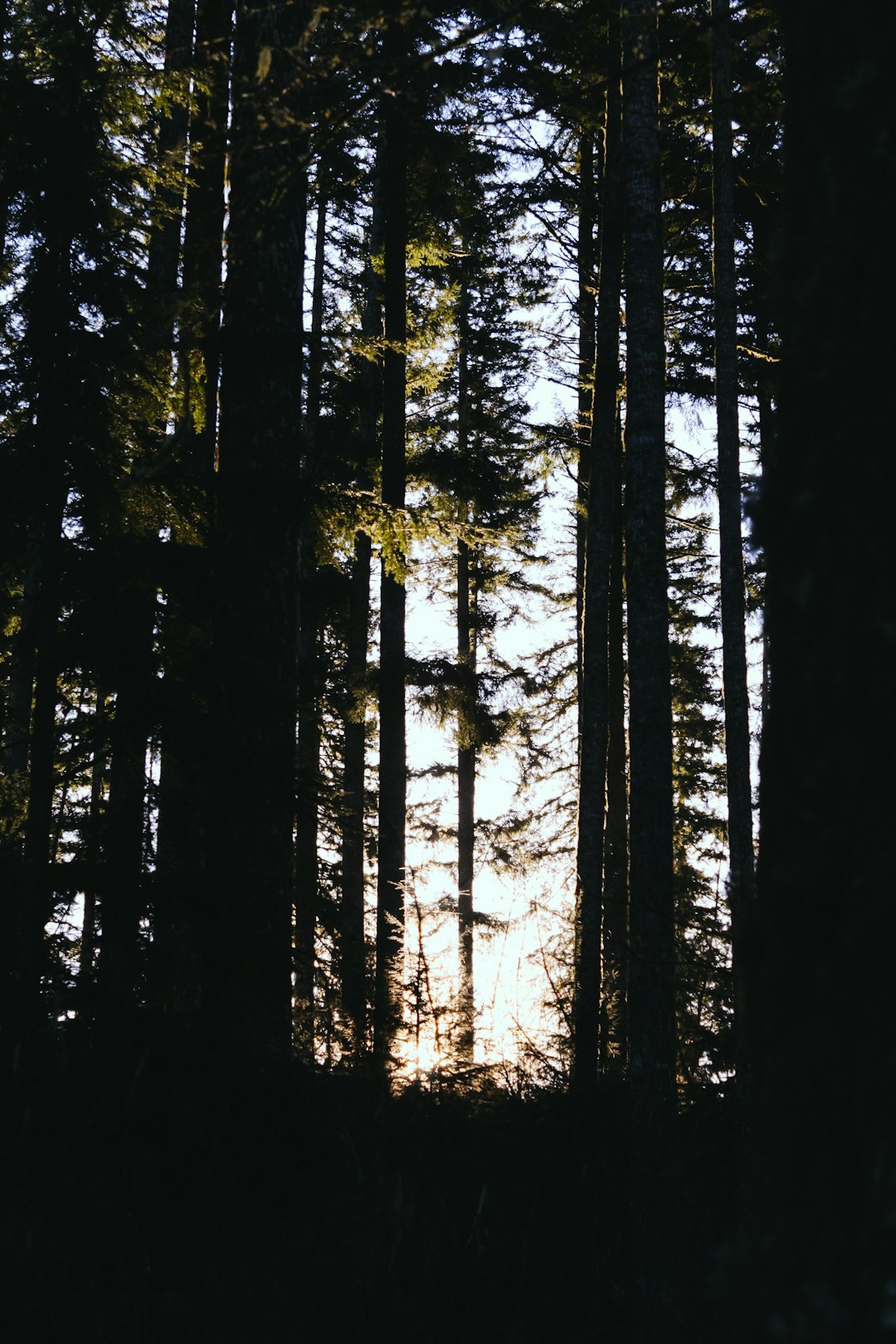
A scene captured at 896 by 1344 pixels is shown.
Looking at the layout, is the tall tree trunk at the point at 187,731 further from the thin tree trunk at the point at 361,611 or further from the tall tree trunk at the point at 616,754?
the tall tree trunk at the point at 616,754

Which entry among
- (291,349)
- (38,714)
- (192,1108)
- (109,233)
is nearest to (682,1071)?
(192,1108)

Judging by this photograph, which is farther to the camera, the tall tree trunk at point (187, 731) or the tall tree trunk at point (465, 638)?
the tall tree trunk at point (465, 638)

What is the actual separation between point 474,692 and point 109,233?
9434 millimetres

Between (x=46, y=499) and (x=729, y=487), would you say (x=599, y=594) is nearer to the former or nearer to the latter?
(x=729, y=487)

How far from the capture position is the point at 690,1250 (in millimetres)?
4551

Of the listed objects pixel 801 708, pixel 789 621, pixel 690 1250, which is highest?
pixel 789 621

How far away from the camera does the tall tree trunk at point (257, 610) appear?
5402mm

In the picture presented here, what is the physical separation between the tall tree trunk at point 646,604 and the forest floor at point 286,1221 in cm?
122

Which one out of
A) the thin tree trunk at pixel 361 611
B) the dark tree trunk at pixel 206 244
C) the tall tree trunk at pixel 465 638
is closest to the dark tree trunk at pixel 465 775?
the tall tree trunk at pixel 465 638

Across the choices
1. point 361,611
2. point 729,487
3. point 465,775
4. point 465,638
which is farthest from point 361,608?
point 465,775

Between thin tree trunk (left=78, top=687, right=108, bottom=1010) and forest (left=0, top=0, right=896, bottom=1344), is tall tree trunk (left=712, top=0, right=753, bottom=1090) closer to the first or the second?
forest (left=0, top=0, right=896, bottom=1344)

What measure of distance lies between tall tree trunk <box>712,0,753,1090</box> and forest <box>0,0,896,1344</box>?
0.32ft

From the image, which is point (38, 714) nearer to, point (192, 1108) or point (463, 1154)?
point (192, 1108)

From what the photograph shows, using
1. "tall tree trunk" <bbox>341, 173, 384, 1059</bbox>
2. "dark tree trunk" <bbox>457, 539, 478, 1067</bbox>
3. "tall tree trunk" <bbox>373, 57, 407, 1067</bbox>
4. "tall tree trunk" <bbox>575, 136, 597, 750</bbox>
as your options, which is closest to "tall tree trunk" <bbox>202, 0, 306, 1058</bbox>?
"tall tree trunk" <bbox>373, 57, 407, 1067</bbox>
